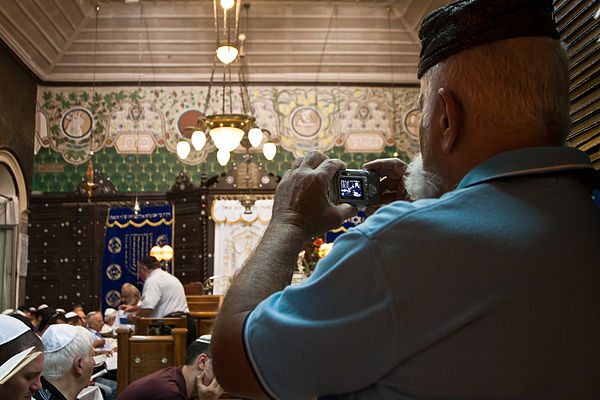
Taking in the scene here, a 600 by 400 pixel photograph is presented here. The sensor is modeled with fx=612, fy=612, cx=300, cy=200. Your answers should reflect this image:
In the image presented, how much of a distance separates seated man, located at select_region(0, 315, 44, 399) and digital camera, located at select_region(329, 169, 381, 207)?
→ 1.74 m

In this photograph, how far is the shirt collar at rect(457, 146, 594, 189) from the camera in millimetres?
887

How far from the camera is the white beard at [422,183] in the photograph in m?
1.03

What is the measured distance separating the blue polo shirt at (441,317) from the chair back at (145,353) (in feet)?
12.4

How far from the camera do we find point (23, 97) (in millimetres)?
12609

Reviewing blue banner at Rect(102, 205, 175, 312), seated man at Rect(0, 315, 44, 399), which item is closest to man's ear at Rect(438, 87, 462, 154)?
seated man at Rect(0, 315, 44, 399)

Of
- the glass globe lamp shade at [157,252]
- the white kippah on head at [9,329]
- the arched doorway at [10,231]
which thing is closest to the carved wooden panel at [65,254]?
the arched doorway at [10,231]

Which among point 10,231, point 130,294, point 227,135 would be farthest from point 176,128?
point 227,135

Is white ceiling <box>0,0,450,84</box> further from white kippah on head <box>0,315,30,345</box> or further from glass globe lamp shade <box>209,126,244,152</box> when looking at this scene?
white kippah on head <box>0,315,30,345</box>

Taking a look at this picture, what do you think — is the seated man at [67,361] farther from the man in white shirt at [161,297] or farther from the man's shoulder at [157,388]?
the man in white shirt at [161,297]

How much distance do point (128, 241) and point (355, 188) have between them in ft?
40.0

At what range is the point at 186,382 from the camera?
373 cm

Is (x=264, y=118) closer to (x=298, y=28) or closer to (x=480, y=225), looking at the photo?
(x=298, y=28)

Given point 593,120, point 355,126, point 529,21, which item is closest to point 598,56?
point 593,120

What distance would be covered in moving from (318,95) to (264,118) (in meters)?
1.36
